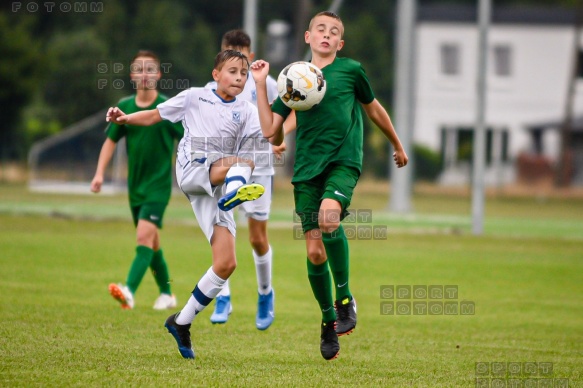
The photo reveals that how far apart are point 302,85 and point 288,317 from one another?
3.38 meters

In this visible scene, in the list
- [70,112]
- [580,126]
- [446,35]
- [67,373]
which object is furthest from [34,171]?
[67,373]

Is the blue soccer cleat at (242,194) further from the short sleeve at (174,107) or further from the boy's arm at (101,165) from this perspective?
the boy's arm at (101,165)

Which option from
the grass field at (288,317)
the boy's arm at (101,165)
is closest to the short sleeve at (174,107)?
the grass field at (288,317)

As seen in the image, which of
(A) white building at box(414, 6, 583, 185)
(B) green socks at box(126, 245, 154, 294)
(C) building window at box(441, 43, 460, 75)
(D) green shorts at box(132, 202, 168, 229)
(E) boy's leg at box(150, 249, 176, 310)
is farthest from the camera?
(C) building window at box(441, 43, 460, 75)

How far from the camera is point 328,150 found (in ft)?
24.0

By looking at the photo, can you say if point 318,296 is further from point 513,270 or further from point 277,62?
point 277,62

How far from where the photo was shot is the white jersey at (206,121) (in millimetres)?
7660

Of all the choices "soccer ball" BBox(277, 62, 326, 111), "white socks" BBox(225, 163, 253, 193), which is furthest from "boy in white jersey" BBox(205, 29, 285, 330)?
"soccer ball" BBox(277, 62, 326, 111)

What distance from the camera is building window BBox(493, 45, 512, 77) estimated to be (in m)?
52.2

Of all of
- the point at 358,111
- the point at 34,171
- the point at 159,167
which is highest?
the point at 358,111

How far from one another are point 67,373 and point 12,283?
5.29 m

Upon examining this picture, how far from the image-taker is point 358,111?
7.57 m

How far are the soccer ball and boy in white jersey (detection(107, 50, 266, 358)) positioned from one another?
1.77 feet

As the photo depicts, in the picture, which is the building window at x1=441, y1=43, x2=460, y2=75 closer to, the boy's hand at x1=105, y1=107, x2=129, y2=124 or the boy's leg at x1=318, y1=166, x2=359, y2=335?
the boy's leg at x1=318, y1=166, x2=359, y2=335
